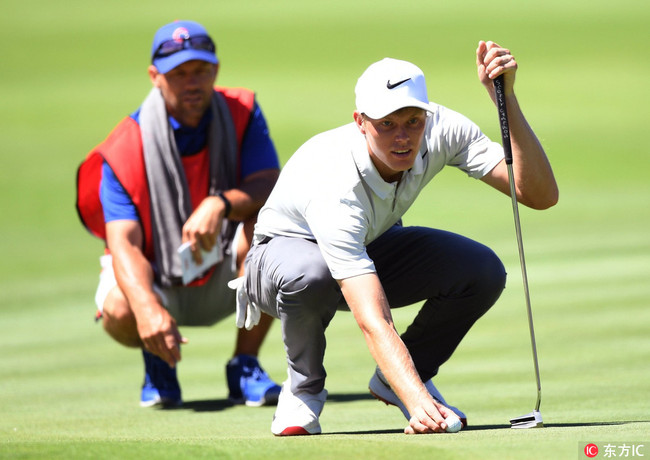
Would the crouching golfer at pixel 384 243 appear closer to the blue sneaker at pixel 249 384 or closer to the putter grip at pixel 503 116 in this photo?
the putter grip at pixel 503 116

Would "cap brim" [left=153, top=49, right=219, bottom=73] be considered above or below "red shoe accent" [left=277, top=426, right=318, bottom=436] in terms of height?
above

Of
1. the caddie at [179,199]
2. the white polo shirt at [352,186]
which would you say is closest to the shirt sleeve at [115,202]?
the caddie at [179,199]

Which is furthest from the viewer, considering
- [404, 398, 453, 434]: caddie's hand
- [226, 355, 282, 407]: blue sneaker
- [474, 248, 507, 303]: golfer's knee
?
[226, 355, 282, 407]: blue sneaker

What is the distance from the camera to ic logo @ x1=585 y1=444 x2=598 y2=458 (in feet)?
10.5

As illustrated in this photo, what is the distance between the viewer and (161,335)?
5.15 meters

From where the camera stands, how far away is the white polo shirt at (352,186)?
3.93 meters

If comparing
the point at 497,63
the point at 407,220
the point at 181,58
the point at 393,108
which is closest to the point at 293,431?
the point at 393,108

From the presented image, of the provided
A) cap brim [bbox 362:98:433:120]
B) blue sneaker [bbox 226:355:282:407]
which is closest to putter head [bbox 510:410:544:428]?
cap brim [bbox 362:98:433:120]

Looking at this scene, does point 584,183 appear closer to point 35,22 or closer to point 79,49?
Answer: point 79,49

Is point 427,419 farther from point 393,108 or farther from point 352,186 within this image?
point 393,108

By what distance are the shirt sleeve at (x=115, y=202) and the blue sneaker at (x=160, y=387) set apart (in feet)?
A: 2.25

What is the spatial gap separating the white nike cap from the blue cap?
1878mm

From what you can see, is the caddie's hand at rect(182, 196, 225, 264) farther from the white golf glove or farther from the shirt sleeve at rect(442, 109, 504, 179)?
the shirt sleeve at rect(442, 109, 504, 179)

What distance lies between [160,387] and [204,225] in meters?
0.77
